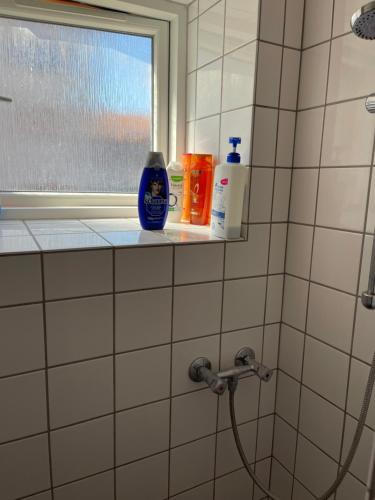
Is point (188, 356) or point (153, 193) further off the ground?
point (153, 193)

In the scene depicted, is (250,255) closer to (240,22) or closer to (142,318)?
(142,318)

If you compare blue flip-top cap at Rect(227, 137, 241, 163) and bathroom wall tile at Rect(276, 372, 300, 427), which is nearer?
blue flip-top cap at Rect(227, 137, 241, 163)

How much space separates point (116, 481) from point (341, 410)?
23.0 inches

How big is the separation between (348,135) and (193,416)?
→ 0.80 metres

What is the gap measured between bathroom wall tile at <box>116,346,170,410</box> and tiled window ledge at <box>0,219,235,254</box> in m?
0.27

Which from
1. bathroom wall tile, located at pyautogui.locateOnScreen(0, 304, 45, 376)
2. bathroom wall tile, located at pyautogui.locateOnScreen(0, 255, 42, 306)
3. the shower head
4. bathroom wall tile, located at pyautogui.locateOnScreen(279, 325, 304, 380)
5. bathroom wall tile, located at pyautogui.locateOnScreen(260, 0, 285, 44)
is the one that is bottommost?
bathroom wall tile, located at pyautogui.locateOnScreen(279, 325, 304, 380)

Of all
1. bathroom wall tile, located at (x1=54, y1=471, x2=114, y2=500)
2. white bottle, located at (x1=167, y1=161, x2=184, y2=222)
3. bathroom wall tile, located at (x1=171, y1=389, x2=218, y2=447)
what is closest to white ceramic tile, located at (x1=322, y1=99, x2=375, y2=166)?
white bottle, located at (x1=167, y1=161, x2=184, y2=222)

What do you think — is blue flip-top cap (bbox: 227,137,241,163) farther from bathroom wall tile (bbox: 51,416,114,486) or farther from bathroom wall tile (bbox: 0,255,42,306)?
bathroom wall tile (bbox: 51,416,114,486)

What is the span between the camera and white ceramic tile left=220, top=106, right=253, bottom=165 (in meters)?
0.90

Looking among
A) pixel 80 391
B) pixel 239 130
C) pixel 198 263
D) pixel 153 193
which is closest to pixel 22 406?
pixel 80 391

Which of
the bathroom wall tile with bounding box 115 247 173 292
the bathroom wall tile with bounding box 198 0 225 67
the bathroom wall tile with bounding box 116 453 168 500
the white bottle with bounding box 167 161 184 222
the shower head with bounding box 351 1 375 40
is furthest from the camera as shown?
the white bottle with bounding box 167 161 184 222

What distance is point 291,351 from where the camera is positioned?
40.4 inches

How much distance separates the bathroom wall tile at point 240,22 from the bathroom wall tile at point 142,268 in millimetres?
570

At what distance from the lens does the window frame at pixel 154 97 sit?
3.37ft
